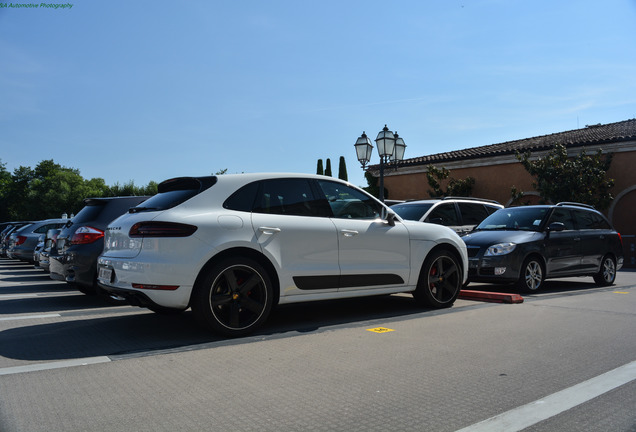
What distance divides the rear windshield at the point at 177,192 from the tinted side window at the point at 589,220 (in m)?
8.08

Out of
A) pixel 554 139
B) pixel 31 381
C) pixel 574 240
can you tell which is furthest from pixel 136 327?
pixel 554 139

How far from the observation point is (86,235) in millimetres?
7473

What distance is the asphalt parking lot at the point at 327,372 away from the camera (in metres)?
3.04

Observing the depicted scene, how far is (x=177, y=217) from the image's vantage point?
5023mm

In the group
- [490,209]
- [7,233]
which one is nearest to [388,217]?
[490,209]

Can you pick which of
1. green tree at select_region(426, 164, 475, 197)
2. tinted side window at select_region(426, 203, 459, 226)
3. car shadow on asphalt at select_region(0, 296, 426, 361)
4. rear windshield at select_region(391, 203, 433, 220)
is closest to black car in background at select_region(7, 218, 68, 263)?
car shadow on asphalt at select_region(0, 296, 426, 361)

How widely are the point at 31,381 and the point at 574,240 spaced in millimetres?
9331

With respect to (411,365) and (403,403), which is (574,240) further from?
(403,403)

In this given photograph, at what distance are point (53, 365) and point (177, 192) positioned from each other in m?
2.09

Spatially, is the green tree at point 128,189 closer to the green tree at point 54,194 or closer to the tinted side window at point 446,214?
the green tree at point 54,194

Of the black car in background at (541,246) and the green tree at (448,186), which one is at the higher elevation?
the green tree at (448,186)

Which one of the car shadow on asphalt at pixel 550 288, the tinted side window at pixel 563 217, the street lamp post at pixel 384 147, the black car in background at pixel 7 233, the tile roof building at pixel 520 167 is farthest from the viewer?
the tile roof building at pixel 520 167

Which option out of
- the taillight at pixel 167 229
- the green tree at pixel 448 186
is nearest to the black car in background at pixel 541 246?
the taillight at pixel 167 229

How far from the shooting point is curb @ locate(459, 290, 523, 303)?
7.64 metres
